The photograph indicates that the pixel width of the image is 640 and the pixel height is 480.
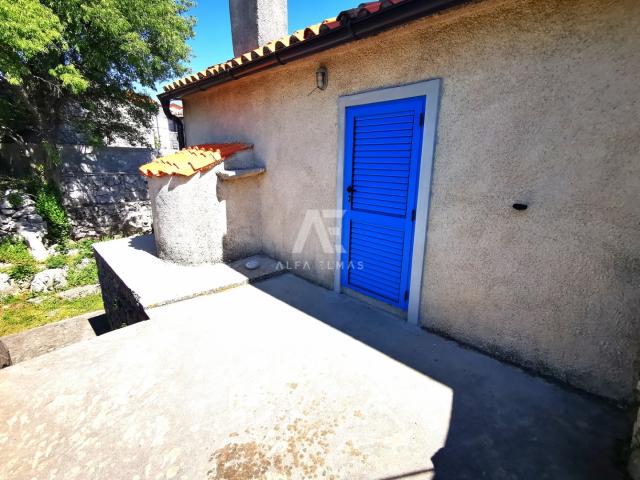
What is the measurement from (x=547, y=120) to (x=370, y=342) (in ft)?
9.41

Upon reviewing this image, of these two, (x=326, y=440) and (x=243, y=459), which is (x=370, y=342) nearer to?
(x=326, y=440)

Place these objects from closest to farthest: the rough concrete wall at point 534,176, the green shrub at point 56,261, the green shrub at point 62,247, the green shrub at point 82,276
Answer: the rough concrete wall at point 534,176
the green shrub at point 82,276
the green shrub at point 56,261
the green shrub at point 62,247

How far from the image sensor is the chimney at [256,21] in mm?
6402

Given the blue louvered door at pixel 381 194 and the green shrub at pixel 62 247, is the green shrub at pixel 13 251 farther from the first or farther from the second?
the blue louvered door at pixel 381 194

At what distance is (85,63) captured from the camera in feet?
31.0

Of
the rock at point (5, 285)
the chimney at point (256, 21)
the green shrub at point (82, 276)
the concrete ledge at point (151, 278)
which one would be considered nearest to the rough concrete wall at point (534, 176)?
the concrete ledge at point (151, 278)

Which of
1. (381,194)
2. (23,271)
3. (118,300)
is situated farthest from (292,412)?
(23,271)

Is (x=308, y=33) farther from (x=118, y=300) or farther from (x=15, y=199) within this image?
(x=15, y=199)

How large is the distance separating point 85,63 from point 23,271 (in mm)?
6891

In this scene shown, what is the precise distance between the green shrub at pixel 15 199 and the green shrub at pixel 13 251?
1.15 metres

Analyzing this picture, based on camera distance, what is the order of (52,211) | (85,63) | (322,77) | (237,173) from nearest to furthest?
(322,77) < (237,173) < (85,63) < (52,211)

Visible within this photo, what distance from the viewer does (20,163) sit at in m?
11.0

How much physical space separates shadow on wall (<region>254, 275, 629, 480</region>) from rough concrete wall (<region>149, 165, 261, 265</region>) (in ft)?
11.8

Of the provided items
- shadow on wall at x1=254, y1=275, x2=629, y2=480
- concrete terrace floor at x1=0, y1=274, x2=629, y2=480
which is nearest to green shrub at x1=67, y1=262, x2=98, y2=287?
concrete terrace floor at x1=0, y1=274, x2=629, y2=480
